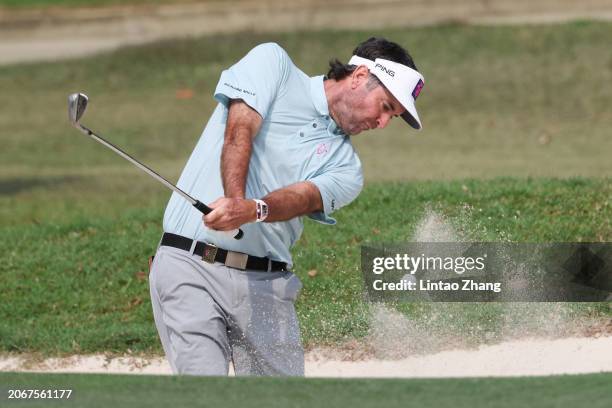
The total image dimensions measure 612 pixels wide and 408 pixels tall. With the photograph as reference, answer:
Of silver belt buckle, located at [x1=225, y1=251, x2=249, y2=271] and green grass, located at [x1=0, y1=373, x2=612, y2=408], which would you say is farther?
silver belt buckle, located at [x1=225, y1=251, x2=249, y2=271]

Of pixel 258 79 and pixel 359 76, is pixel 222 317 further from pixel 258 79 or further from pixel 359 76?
pixel 359 76

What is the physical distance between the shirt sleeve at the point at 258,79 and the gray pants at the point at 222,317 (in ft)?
2.22

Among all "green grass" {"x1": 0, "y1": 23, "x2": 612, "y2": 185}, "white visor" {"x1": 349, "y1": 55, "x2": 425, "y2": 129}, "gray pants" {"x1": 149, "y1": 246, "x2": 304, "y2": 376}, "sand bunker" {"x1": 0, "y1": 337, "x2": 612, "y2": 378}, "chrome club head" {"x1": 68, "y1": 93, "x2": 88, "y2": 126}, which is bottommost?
"green grass" {"x1": 0, "y1": 23, "x2": 612, "y2": 185}

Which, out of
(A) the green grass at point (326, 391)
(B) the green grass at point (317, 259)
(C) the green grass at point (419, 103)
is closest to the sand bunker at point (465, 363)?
(B) the green grass at point (317, 259)

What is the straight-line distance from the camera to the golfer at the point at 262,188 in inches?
208

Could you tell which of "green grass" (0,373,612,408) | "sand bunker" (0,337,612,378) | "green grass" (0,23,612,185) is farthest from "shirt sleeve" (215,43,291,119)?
Answer: "green grass" (0,23,612,185)

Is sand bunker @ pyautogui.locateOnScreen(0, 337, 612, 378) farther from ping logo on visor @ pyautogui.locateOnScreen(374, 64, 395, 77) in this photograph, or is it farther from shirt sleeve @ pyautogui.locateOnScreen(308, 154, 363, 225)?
ping logo on visor @ pyautogui.locateOnScreen(374, 64, 395, 77)

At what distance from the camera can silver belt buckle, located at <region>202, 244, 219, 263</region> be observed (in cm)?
532

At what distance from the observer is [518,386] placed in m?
4.46

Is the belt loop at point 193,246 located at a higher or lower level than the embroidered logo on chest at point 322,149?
lower

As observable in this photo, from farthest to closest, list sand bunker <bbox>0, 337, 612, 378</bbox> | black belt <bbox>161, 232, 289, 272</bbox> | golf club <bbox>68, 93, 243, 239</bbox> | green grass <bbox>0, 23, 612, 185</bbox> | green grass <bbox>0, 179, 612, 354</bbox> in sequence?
green grass <bbox>0, 23, 612, 185</bbox>, green grass <bbox>0, 179, 612, 354</bbox>, sand bunker <bbox>0, 337, 612, 378</bbox>, black belt <bbox>161, 232, 289, 272</bbox>, golf club <bbox>68, 93, 243, 239</bbox>

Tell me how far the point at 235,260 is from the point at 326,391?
1.06 meters

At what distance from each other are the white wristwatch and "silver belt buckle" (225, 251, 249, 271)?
0.32m

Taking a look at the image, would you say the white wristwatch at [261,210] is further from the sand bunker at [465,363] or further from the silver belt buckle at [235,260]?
the sand bunker at [465,363]
